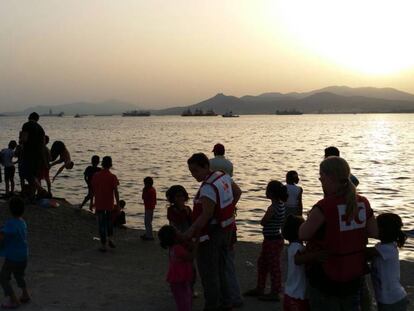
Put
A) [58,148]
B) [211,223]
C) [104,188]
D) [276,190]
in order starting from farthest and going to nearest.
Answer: [58,148]
[104,188]
[276,190]
[211,223]

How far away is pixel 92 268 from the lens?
359 inches

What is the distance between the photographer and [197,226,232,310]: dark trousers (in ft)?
20.4

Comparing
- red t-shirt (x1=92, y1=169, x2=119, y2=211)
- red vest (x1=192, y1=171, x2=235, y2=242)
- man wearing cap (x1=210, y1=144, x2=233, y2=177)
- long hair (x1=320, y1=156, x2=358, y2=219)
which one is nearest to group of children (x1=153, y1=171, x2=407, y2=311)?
red vest (x1=192, y1=171, x2=235, y2=242)

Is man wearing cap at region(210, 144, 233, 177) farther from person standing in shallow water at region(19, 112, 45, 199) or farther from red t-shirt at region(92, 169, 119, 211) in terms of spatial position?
person standing in shallow water at region(19, 112, 45, 199)

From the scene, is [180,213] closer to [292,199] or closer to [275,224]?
[275,224]

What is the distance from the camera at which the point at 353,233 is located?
427cm

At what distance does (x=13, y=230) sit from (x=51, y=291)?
→ 1475 millimetres

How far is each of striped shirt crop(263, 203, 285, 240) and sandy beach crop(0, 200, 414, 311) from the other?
0.99m

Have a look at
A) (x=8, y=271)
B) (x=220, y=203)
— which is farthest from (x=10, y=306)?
(x=220, y=203)

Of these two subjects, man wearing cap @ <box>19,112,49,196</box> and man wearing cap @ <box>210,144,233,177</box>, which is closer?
man wearing cap @ <box>210,144,233,177</box>

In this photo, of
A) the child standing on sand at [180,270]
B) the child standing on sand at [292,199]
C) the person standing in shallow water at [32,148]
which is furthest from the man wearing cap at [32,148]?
the child standing on sand at [180,270]

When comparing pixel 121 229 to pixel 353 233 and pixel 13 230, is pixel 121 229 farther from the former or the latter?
pixel 353 233

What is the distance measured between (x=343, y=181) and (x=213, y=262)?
8.38ft

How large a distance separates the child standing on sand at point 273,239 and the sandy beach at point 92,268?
23 cm
